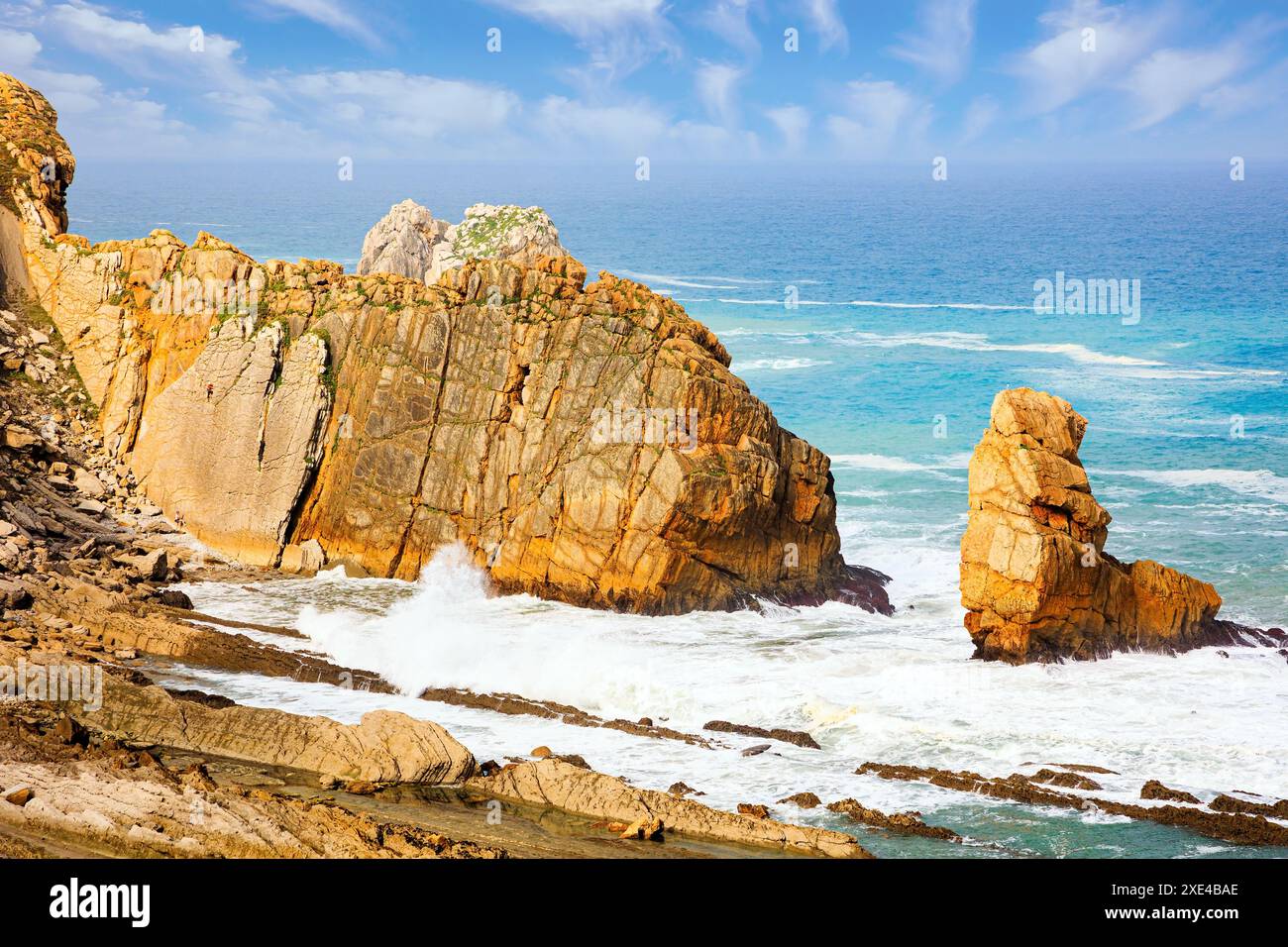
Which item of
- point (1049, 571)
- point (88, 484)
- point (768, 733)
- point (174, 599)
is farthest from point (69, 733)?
point (1049, 571)

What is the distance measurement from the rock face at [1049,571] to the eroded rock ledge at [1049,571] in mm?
23

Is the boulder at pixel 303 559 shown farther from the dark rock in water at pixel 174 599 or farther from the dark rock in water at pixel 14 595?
the dark rock in water at pixel 14 595

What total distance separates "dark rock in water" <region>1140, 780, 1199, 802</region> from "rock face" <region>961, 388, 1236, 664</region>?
7.07 metres

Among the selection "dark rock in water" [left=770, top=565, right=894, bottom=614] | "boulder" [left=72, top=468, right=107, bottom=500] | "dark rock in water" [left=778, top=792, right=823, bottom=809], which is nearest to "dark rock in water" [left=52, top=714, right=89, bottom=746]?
"dark rock in water" [left=778, top=792, right=823, bottom=809]

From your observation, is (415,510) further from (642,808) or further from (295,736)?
(642,808)

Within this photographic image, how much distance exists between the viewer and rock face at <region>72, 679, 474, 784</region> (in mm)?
22203

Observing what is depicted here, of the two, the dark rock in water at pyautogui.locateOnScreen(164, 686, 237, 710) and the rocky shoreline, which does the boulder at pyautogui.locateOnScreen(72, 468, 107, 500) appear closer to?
the rocky shoreline

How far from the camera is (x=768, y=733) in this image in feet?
84.9

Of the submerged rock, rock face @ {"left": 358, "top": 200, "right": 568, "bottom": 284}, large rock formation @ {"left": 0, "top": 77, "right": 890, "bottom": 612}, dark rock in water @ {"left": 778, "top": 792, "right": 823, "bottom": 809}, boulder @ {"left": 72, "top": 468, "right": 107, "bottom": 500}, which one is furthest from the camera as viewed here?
rock face @ {"left": 358, "top": 200, "right": 568, "bottom": 284}

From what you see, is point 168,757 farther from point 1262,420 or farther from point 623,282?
point 1262,420

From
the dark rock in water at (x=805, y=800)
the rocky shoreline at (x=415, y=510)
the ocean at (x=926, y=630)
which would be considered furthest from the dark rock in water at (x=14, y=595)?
the dark rock in water at (x=805, y=800)

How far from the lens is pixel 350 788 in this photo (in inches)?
848

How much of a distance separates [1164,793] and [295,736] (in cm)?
1488
